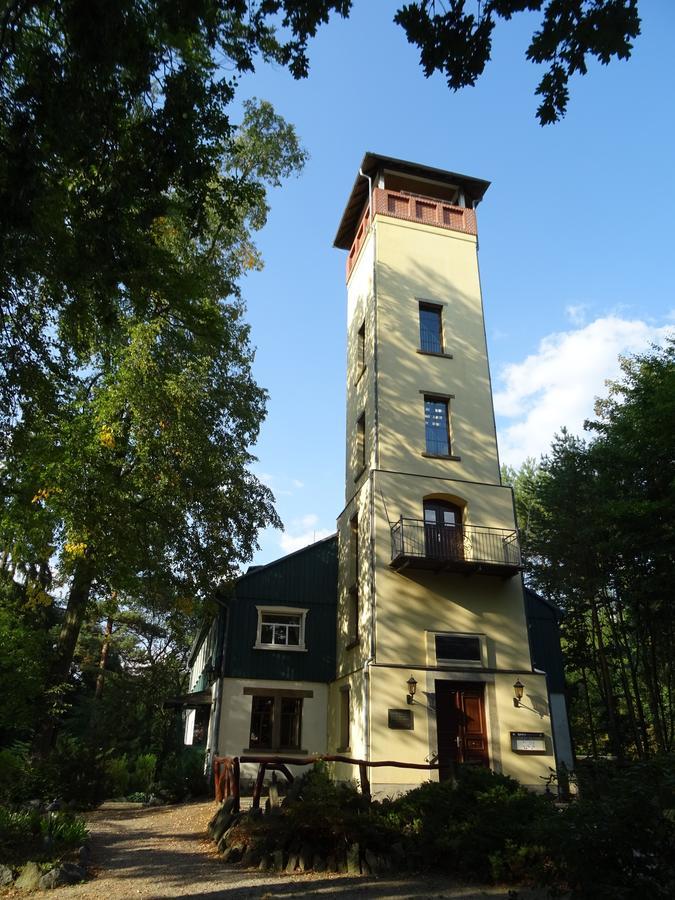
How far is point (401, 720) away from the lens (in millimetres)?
15336

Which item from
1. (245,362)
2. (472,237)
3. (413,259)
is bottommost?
(245,362)

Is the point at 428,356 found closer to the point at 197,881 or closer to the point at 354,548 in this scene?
the point at 354,548

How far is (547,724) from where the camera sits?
16047 millimetres

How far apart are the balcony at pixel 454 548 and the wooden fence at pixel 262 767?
4.82 m

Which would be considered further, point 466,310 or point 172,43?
point 466,310

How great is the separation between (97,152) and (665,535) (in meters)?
17.7

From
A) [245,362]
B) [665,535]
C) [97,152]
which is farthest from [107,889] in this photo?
[665,535]

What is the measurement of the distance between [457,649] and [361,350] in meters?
10.3

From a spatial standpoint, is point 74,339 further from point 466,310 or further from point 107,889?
point 466,310

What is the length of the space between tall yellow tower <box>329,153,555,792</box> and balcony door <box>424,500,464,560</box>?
0.13ft

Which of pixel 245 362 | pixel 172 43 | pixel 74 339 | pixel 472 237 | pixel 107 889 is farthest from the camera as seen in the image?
pixel 472 237

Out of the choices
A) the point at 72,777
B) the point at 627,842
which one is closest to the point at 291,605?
the point at 72,777

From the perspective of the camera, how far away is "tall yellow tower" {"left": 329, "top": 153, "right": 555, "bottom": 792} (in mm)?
15703

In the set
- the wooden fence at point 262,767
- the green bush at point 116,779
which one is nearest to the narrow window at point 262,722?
the green bush at point 116,779
